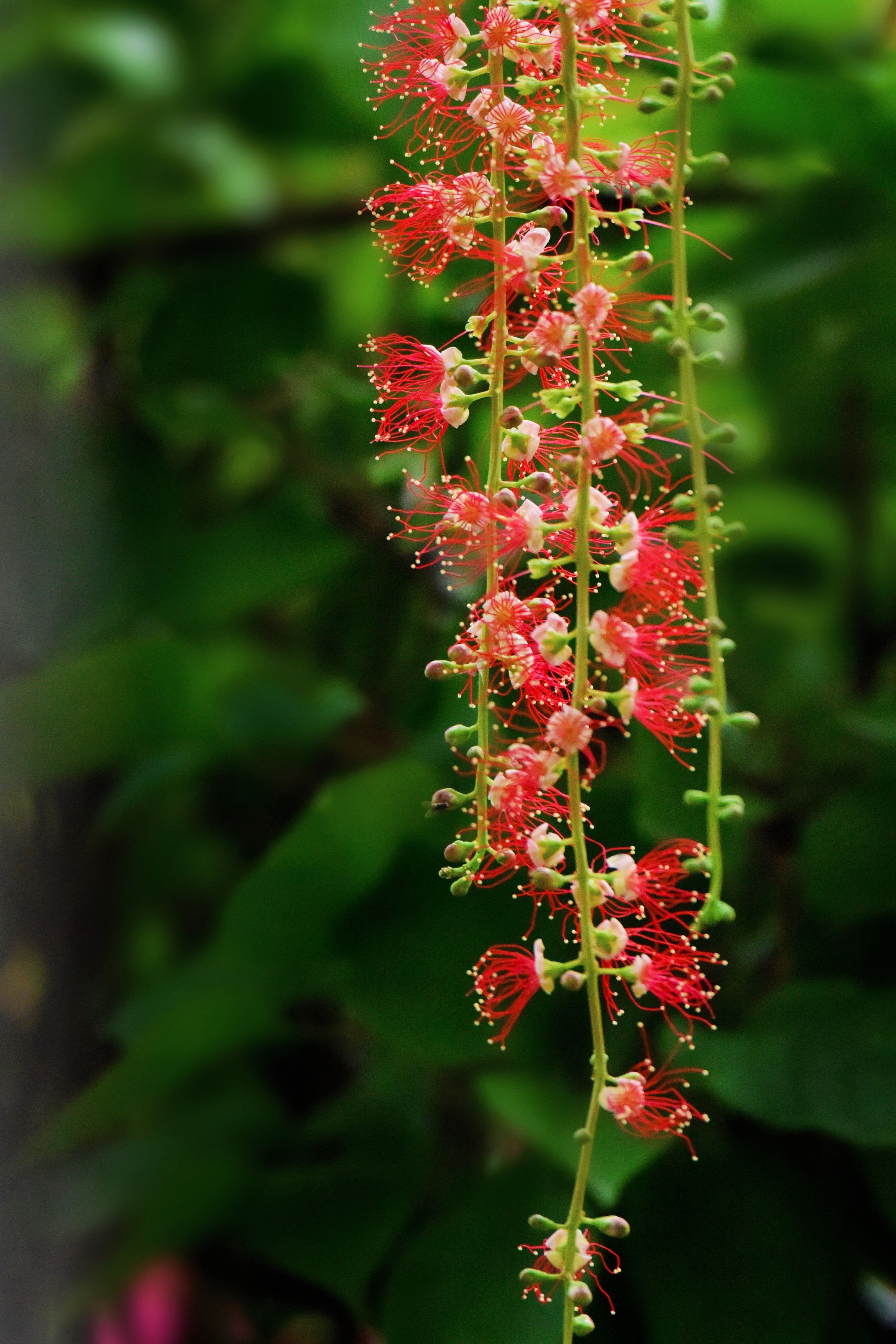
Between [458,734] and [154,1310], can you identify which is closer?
[458,734]

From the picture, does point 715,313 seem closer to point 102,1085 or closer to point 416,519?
point 416,519

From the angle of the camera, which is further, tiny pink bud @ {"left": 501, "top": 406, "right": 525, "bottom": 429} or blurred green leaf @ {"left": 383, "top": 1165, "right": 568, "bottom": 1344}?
blurred green leaf @ {"left": 383, "top": 1165, "right": 568, "bottom": 1344}

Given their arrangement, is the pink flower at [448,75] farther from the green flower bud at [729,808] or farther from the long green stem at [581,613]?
the green flower bud at [729,808]

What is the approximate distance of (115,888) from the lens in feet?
2.32

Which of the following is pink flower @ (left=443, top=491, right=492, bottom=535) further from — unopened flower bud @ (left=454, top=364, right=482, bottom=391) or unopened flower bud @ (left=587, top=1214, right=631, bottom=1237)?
unopened flower bud @ (left=587, top=1214, right=631, bottom=1237)

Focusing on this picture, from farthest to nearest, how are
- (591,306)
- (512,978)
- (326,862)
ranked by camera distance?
(326,862) → (512,978) → (591,306)

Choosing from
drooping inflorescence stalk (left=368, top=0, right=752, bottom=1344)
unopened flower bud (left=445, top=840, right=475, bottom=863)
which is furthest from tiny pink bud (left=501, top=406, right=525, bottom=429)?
unopened flower bud (left=445, top=840, right=475, bottom=863)

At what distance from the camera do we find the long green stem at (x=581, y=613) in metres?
0.29

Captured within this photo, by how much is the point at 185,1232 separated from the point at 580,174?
535 mm

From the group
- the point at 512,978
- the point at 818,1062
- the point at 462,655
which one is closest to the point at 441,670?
the point at 462,655

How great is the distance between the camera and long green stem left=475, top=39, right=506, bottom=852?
0.31 m

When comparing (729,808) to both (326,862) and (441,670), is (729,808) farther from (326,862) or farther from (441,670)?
(326,862)

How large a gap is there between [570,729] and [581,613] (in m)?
0.03

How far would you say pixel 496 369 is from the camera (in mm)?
312
